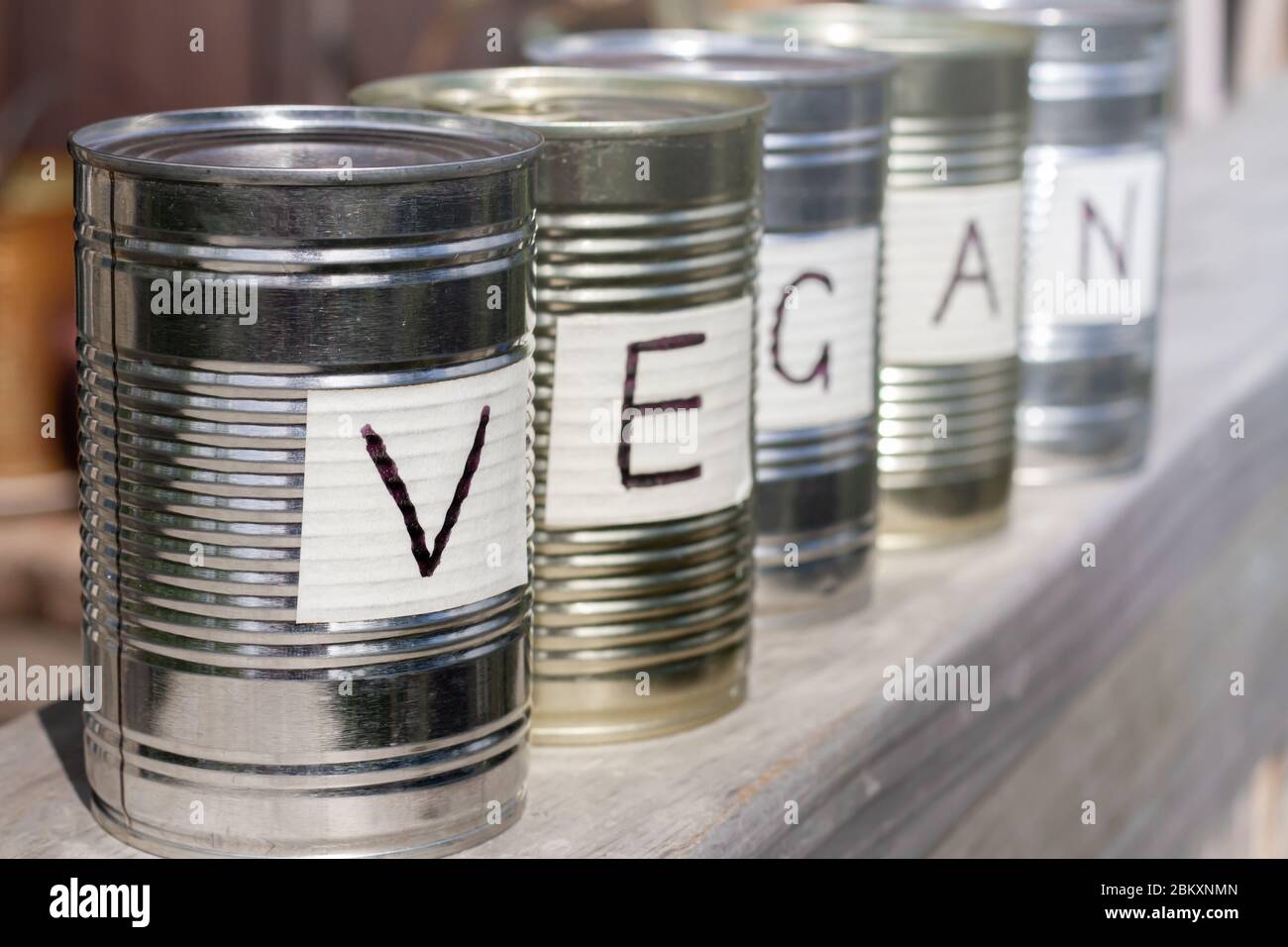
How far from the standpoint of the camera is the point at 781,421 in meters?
1.00

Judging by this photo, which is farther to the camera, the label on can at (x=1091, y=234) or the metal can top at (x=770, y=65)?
the label on can at (x=1091, y=234)

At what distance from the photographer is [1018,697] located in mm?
1131

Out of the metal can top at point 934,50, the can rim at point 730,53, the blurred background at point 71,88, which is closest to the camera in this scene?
the can rim at point 730,53

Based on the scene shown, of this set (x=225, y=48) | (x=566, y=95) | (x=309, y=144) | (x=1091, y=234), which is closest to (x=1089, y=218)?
(x=1091, y=234)

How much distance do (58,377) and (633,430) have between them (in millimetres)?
1580

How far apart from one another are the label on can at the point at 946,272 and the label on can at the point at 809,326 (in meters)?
0.10

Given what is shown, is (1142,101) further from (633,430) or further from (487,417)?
(487,417)

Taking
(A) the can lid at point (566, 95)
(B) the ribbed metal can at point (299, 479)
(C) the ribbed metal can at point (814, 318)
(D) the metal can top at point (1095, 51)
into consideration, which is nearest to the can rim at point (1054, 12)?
(D) the metal can top at point (1095, 51)

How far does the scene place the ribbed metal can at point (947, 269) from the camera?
1.12 m

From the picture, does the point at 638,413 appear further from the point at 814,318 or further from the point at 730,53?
the point at 730,53

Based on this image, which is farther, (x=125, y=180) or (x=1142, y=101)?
(x=1142, y=101)
